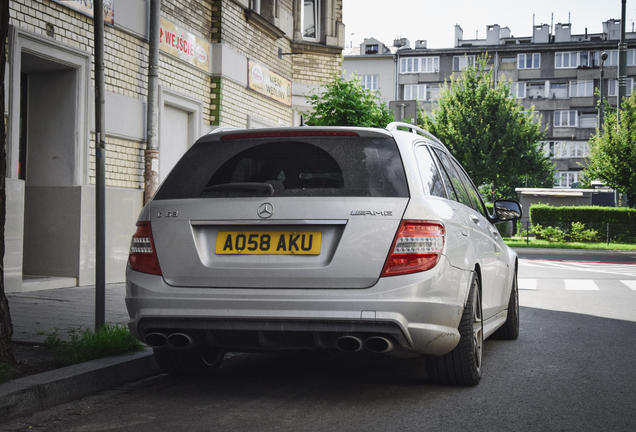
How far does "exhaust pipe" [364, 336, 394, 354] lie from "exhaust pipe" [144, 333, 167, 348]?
1175mm

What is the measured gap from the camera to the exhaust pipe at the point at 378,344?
13.9 ft

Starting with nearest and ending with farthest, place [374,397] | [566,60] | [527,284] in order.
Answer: [374,397] → [527,284] → [566,60]

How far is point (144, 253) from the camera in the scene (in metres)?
4.57

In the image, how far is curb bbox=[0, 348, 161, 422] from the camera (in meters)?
4.21

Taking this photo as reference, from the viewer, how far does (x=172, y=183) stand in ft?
15.5

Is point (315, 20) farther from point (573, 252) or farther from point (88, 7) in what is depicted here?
point (573, 252)

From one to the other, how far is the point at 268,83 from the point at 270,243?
49.7ft

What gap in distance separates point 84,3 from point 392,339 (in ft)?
29.2

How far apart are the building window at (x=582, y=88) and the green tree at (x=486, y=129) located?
37.7 meters

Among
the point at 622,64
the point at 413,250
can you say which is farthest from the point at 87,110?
the point at 622,64

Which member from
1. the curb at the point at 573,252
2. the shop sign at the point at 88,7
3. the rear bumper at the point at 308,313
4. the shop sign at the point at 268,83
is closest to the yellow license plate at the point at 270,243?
the rear bumper at the point at 308,313

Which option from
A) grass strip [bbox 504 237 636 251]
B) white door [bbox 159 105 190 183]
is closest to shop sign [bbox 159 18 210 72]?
white door [bbox 159 105 190 183]

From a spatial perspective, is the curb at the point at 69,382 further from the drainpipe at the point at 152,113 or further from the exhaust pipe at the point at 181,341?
the drainpipe at the point at 152,113

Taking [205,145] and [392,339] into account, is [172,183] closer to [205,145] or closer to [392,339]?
[205,145]
